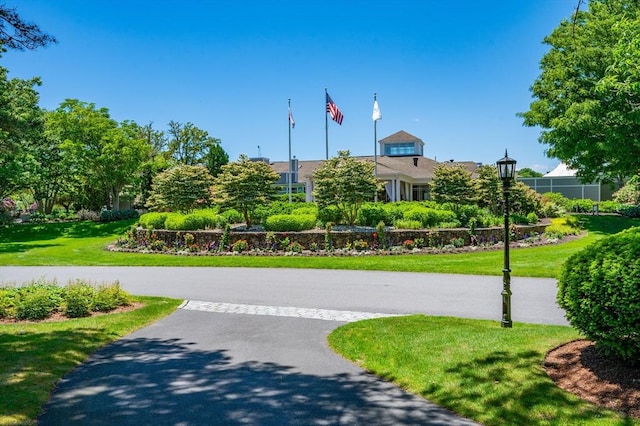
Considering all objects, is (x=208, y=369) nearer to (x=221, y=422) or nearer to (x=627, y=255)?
(x=221, y=422)

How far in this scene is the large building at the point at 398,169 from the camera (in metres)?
38.1

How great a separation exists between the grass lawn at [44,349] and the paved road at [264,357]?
0.66ft

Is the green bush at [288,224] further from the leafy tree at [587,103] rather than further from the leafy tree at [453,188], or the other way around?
the leafy tree at [587,103]

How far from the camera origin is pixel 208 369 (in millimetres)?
6230

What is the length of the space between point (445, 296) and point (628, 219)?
1004 inches

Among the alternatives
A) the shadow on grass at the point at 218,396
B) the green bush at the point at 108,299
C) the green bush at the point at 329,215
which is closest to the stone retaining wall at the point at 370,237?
the green bush at the point at 329,215

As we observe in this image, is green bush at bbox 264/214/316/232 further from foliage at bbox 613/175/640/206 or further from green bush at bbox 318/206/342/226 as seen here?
foliage at bbox 613/175/640/206

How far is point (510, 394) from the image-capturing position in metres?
4.99

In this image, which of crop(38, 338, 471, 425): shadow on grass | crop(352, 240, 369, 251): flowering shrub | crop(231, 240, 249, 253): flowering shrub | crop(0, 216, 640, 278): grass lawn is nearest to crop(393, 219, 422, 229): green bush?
crop(352, 240, 369, 251): flowering shrub

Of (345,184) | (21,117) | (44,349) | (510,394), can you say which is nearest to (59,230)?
(21,117)

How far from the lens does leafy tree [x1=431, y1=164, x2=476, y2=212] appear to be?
26016mm

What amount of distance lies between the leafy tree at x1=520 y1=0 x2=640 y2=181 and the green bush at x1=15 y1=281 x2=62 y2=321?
20.2 metres

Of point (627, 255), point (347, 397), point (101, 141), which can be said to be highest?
point (101, 141)

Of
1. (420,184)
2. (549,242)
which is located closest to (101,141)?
(420,184)
